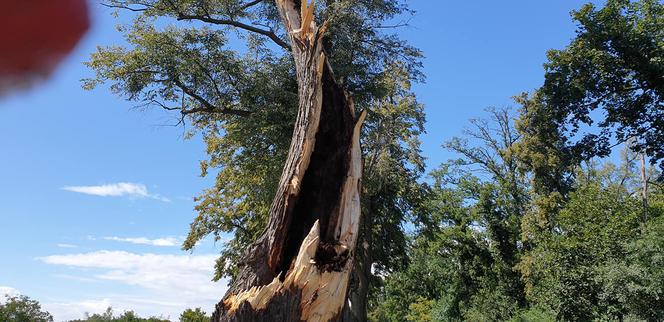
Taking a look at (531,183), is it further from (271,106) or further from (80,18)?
(80,18)

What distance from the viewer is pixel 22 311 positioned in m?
14.8

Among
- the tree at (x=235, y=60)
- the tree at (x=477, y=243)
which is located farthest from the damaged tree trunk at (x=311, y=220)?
the tree at (x=477, y=243)

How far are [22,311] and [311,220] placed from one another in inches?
546

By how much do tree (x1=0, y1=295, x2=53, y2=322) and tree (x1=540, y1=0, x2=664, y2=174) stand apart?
17.4 metres

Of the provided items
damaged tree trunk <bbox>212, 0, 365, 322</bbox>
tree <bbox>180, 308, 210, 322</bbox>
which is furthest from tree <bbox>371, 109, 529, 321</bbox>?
damaged tree trunk <bbox>212, 0, 365, 322</bbox>

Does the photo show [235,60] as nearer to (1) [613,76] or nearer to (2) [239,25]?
(2) [239,25]

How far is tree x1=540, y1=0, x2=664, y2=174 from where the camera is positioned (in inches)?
658

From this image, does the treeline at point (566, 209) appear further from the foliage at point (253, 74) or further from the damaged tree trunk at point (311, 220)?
the damaged tree trunk at point (311, 220)

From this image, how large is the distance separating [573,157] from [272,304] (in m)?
17.7

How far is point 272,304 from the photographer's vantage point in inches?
139

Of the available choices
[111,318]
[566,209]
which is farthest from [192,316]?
[566,209]

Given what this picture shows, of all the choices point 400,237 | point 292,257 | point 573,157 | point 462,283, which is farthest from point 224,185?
point 462,283

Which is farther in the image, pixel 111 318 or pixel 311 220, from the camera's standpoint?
pixel 111 318

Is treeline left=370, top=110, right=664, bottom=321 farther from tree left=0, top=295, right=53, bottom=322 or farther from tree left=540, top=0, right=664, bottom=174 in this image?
tree left=0, top=295, right=53, bottom=322
